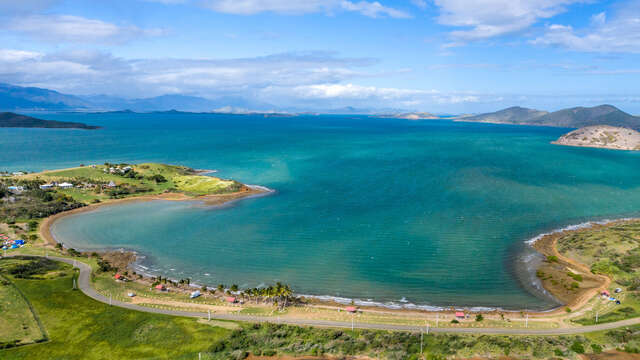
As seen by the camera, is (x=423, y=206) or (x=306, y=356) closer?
(x=306, y=356)

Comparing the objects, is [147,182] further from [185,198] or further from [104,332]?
[104,332]

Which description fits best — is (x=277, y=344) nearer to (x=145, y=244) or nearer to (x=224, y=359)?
(x=224, y=359)

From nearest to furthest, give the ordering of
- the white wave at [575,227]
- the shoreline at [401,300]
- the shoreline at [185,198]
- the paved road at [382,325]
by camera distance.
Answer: the paved road at [382,325], the shoreline at [401,300], the white wave at [575,227], the shoreline at [185,198]

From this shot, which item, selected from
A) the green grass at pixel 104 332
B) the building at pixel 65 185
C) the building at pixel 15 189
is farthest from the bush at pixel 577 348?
the building at pixel 15 189

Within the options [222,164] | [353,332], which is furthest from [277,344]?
[222,164]

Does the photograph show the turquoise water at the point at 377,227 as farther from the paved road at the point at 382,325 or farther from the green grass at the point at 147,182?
the green grass at the point at 147,182

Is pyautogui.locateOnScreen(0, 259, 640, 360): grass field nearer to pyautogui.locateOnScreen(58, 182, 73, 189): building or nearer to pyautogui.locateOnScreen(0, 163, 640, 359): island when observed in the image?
pyautogui.locateOnScreen(0, 163, 640, 359): island
